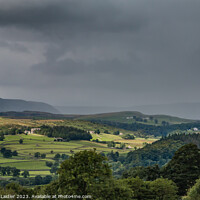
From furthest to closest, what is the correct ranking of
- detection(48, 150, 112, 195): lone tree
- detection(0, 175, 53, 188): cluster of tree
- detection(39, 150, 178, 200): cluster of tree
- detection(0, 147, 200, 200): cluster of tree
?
detection(0, 175, 53, 188): cluster of tree → detection(0, 147, 200, 200): cluster of tree → detection(48, 150, 112, 195): lone tree → detection(39, 150, 178, 200): cluster of tree

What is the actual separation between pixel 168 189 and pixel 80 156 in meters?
23.9

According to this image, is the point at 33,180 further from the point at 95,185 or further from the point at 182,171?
the point at 95,185

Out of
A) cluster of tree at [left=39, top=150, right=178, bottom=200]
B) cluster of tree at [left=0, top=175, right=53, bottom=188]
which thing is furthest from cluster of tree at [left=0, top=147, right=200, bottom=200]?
cluster of tree at [left=0, top=175, right=53, bottom=188]

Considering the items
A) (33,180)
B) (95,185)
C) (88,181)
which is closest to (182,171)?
(95,185)

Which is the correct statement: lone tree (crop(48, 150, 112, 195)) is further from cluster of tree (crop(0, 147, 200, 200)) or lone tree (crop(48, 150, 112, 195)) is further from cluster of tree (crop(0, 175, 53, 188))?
cluster of tree (crop(0, 175, 53, 188))

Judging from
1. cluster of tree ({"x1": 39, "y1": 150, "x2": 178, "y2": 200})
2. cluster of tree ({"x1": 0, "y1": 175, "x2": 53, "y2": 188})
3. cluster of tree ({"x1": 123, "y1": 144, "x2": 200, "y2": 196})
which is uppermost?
cluster of tree ({"x1": 39, "y1": 150, "x2": 178, "y2": 200})

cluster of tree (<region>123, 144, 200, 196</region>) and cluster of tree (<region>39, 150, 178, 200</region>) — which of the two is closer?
cluster of tree (<region>39, 150, 178, 200</region>)

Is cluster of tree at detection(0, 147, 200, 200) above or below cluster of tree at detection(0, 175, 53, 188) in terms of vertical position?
above

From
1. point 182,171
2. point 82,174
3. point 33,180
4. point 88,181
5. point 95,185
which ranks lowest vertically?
point 33,180

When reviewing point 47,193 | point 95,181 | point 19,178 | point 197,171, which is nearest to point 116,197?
point 95,181

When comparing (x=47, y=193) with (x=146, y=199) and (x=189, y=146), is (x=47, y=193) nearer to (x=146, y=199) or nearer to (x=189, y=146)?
(x=146, y=199)

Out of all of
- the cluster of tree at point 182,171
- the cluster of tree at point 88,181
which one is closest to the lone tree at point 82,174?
the cluster of tree at point 88,181

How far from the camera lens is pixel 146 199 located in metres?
61.0

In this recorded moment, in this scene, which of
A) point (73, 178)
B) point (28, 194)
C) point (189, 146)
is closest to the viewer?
point (73, 178)
